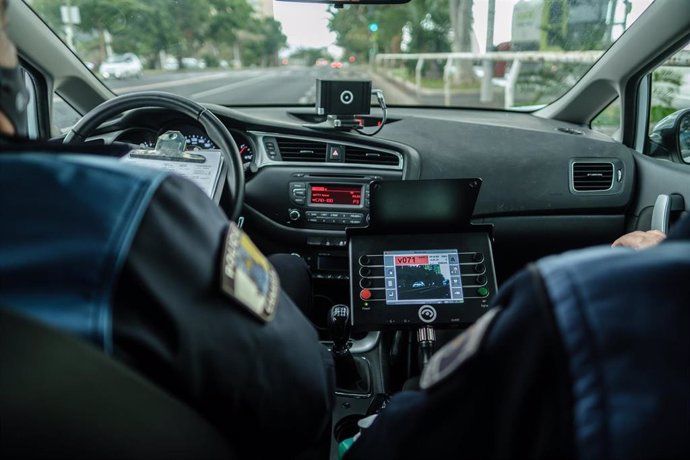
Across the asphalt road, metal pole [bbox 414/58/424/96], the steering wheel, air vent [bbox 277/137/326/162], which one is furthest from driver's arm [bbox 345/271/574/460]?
metal pole [bbox 414/58/424/96]

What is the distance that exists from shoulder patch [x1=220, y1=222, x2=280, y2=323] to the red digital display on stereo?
198 cm

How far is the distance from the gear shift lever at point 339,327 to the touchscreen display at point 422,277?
0.21 meters

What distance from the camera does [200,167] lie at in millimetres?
2027

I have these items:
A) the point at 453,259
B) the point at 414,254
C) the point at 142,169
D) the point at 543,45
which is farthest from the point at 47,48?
the point at 543,45

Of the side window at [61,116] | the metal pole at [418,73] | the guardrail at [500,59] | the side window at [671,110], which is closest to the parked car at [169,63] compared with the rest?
the guardrail at [500,59]

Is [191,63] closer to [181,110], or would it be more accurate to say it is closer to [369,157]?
[369,157]

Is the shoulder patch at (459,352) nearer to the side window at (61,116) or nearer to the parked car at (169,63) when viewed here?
the side window at (61,116)

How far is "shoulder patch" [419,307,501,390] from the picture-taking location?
0.62 metres

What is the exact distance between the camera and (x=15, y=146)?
0.68m

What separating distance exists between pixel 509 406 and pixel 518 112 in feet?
10.7

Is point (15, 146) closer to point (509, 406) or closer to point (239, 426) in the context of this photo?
point (239, 426)

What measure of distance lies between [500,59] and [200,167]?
5708mm

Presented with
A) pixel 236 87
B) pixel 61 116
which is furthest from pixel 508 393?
pixel 236 87

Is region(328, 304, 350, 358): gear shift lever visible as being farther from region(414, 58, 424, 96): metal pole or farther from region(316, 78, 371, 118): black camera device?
region(414, 58, 424, 96): metal pole
